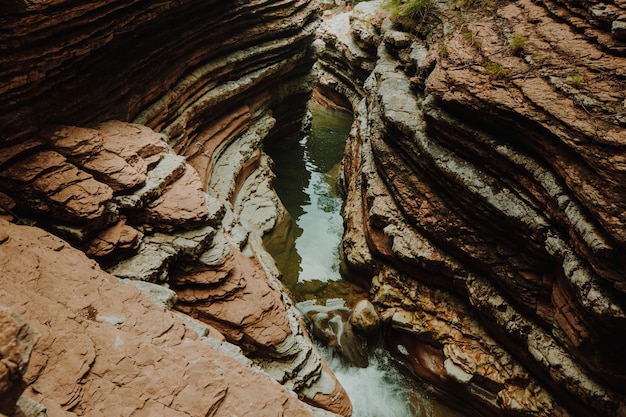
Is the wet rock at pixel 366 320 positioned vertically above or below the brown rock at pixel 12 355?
below

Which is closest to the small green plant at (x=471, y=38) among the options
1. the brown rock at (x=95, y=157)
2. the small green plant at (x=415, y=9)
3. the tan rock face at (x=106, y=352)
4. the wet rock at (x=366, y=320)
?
the small green plant at (x=415, y=9)

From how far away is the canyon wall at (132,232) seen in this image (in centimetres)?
341

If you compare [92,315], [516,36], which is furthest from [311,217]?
[92,315]

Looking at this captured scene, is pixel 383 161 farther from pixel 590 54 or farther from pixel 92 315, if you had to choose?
pixel 92 315

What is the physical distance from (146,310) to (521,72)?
22.1 ft

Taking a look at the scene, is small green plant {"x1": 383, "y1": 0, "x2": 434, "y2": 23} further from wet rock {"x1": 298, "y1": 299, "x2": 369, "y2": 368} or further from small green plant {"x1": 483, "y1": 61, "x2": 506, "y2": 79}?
wet rock {"x1": 298, "y1": 299, "x2": 369, "y2": 368}

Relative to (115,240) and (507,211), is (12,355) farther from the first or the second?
(507,211)

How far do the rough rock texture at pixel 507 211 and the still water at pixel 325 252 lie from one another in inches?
20.2

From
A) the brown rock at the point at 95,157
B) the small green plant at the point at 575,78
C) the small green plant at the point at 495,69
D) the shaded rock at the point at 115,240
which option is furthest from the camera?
the small green plant at the point at 495,69

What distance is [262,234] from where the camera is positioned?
10484mm

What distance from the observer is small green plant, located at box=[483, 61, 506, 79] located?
684 cm

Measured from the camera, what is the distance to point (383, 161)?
31.3 feet

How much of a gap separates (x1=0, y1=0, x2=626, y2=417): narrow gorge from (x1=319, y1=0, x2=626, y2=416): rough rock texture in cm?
3

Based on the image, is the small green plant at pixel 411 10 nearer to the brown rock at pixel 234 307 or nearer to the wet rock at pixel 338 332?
the wet rock at pixel 338 332
